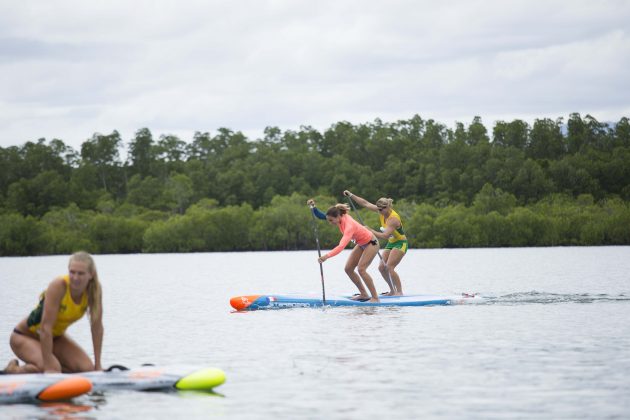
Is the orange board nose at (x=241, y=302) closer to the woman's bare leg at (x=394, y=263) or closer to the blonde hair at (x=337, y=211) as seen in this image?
the woman's bare leg at (x=394, y=263)

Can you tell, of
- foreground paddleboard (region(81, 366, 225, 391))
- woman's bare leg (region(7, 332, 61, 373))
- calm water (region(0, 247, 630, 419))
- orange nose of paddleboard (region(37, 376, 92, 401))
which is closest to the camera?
calm water (region(0, 247, 630, 419))

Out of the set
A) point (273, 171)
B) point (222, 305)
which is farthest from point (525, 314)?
point (273, 171)

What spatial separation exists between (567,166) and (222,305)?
340 ft

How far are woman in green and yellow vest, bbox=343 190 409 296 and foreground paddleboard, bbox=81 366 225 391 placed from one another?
11004 millimetres

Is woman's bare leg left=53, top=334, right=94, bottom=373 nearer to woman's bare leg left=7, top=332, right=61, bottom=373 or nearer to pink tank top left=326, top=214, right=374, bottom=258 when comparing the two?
woman's bare leg left=7, top=332, right=61, bottom=373

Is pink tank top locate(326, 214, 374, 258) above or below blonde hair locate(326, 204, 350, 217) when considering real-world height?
below

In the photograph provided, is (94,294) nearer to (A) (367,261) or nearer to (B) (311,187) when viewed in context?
(A) (367,261)

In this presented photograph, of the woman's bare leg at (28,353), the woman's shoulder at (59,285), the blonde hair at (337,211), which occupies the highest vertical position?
the blonde hair at (337,211)

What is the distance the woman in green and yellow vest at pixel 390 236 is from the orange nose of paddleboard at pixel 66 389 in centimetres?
1208

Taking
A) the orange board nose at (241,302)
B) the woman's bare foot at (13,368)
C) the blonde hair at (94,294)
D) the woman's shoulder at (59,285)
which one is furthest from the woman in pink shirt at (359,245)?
the woman's shoulder at (59,285)

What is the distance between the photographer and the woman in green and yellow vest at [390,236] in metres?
23.9

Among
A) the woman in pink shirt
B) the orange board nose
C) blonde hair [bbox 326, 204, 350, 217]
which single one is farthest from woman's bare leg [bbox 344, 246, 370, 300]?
the orange board nose

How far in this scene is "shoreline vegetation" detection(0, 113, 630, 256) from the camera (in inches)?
4166

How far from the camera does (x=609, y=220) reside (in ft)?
336
